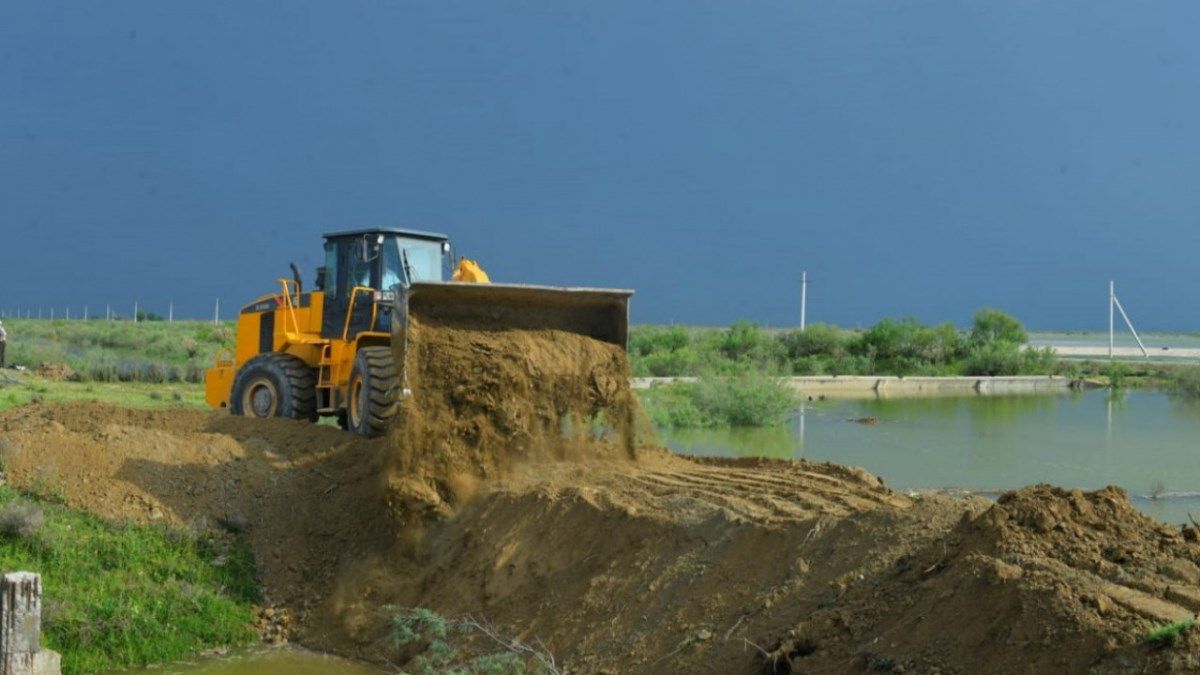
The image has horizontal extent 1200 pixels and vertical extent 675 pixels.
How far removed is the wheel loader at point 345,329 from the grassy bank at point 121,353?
1534 cm

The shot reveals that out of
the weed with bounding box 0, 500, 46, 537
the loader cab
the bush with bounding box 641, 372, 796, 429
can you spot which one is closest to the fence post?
the weed with bounding box 0, 500, 46, 537

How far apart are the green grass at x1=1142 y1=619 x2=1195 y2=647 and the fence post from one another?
547 centimetres

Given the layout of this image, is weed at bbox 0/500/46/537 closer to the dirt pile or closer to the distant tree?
the dirt pile

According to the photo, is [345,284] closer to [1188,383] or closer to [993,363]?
[1188,383]

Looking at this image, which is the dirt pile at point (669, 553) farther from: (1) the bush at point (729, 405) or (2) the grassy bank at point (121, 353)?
(2) the grassy bank at point (121, 353)

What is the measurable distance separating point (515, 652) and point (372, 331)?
760 centimetres

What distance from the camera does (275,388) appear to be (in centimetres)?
1573

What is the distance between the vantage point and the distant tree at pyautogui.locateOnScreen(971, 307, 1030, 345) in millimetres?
52969

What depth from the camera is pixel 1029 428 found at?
26281 mm

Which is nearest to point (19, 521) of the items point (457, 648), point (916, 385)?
point (457, 648)

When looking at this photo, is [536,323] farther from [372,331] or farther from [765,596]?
[765,596]


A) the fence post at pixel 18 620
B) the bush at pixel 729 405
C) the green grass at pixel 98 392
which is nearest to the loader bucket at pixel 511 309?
the fence post at pixel 18 620

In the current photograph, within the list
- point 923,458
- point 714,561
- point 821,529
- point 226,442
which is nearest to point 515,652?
point 714,561

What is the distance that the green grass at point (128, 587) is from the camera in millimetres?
9141
